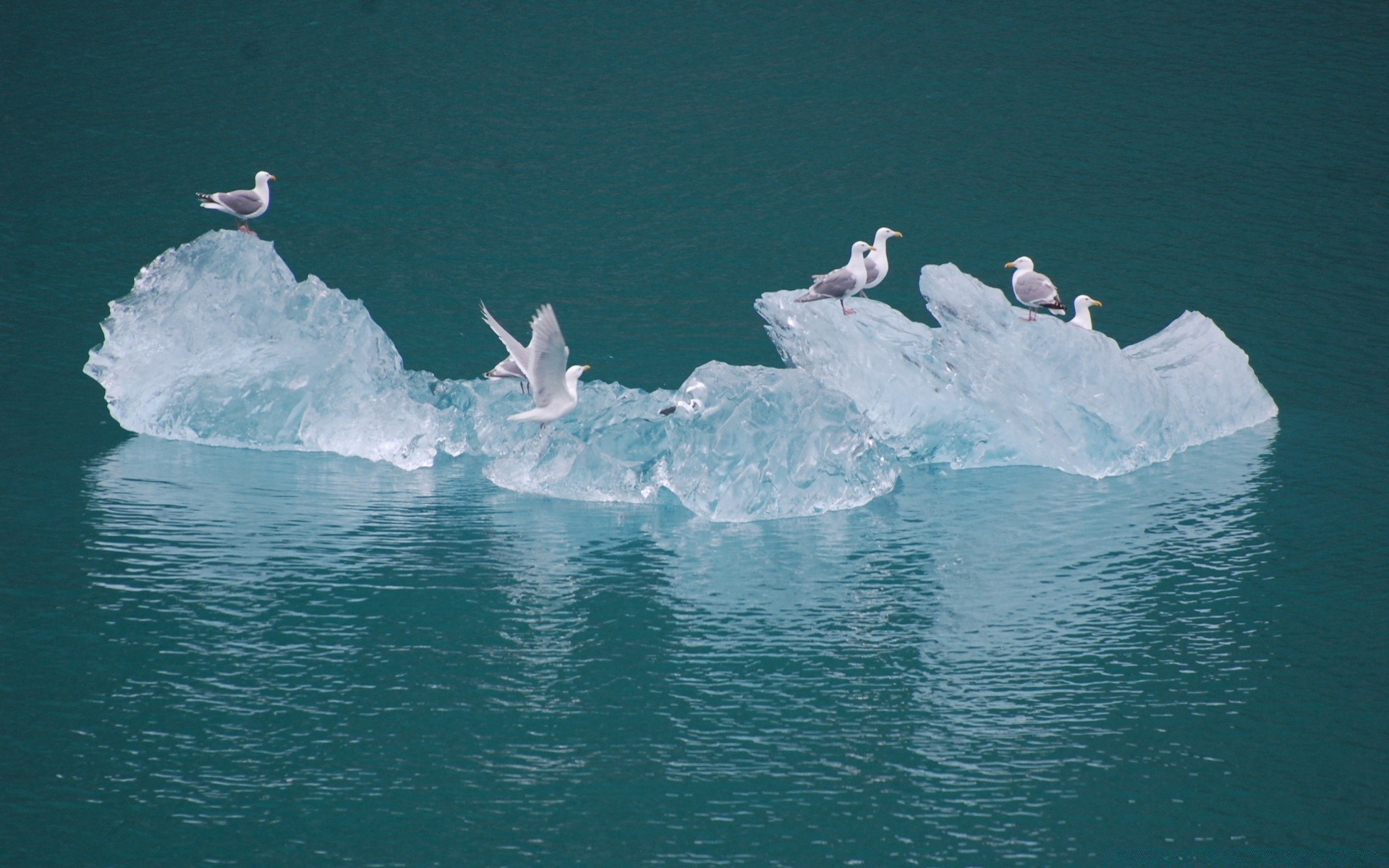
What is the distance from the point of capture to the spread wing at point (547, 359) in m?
15.6

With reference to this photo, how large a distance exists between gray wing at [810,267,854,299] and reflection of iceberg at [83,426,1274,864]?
3209 mm

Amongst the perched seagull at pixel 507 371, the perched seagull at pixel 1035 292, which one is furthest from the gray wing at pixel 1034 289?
the perched seagull at pixel 507 371

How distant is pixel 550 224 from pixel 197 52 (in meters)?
11.5

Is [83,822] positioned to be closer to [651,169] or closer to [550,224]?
[550,224]

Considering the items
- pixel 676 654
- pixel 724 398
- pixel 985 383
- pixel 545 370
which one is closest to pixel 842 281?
pixel 985 383

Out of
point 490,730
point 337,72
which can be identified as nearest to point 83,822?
point 490,730

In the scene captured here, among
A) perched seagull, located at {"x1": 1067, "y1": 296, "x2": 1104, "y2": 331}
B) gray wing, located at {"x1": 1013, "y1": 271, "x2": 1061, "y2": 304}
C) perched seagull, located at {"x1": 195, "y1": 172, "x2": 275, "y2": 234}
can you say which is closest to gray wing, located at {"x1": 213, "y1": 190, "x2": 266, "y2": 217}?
perched seagull, located at {"x1": 195, "y1": 172, "x2": 275, "y2": 234}

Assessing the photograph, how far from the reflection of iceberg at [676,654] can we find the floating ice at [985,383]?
52.0 inches

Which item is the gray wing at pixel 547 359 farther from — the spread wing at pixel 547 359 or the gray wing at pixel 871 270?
the gray wing at pixel 871 270

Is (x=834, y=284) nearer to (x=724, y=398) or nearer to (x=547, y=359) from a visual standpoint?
(x=724, y=398)

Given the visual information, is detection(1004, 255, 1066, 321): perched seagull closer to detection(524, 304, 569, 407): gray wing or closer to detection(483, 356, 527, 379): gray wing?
detection(524, 304, 569, 407): gray wing

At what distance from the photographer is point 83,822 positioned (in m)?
9.32

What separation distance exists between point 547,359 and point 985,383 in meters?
6.16

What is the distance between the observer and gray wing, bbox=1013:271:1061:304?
1920cm
